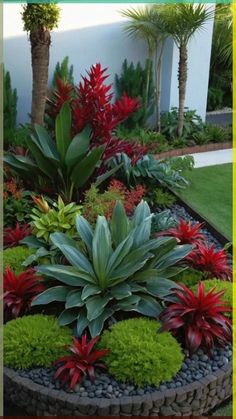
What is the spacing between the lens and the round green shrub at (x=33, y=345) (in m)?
3.37

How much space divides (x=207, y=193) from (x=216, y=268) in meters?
2.64

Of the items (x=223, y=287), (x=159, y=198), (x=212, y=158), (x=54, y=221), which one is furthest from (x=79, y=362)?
(x=212, y=158)

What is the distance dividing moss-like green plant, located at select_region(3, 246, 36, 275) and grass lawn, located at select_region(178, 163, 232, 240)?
187cm

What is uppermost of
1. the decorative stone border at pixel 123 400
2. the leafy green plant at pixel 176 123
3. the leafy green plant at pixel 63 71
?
the leafy green plant at pixel 63 71

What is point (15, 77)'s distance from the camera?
8.13 metres

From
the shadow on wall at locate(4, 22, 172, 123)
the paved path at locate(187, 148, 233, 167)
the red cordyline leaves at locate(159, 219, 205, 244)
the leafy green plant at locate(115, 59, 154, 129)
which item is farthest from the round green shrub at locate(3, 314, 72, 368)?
the leafy green plant at locate(115, 59, 154, 129)

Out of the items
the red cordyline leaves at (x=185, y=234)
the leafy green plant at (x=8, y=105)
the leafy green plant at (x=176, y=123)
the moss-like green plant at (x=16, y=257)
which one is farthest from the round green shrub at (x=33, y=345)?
the leafy green plant at (x=176, y=123)

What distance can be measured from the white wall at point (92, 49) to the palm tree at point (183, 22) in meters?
0.63

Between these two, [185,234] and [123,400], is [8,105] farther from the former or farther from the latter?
[123,400]

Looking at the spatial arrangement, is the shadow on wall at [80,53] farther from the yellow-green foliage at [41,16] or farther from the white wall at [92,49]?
Result: the yellow-green foliage at [41,16]

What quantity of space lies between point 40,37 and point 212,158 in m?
3.23

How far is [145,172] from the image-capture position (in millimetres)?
5805

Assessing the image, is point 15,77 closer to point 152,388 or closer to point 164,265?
point 164,265

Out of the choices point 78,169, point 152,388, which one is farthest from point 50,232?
point 152,388
